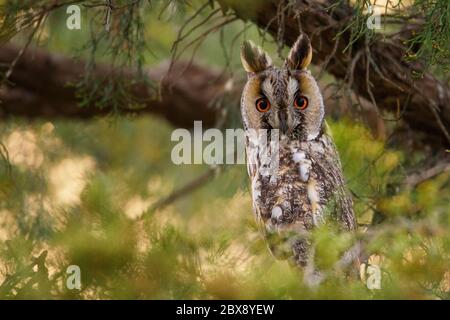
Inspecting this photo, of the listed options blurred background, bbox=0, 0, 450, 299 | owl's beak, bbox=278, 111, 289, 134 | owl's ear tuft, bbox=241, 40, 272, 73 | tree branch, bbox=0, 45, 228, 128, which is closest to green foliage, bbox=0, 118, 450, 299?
blurred background, bbox=0, 0, 450, 299

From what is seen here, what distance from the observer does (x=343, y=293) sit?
1.68m

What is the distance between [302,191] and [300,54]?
18.5 inches

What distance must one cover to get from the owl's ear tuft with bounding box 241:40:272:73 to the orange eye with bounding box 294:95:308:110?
0.16m

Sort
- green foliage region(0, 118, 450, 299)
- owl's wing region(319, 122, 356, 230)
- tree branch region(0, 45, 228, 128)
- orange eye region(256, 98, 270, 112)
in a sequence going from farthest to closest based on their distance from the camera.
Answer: tree branch region(0, 45, 228, 128), orange eye region(256, 98, 270, 112), owl's wing region(319, 122, 356, 230), green foliage region(0, 118, 450, 299)

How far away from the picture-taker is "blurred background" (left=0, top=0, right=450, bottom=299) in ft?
5.58

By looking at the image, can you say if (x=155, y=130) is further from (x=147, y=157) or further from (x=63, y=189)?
(x=63, y=189)

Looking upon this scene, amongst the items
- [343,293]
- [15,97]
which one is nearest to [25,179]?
[15,97]

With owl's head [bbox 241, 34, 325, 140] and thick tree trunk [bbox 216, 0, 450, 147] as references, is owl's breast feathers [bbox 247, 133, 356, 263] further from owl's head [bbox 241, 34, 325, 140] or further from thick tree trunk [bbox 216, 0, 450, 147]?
thick tree trunk [bbox 216, 0, 450, 147]

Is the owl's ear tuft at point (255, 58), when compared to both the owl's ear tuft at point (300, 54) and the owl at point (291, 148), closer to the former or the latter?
the owl at point (291, 148)

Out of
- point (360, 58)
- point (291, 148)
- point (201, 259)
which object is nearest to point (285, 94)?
point (291, 148)

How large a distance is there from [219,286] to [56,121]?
3581 millimetres

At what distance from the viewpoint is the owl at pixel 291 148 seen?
263 centimetres

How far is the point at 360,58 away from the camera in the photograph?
10.3 ft

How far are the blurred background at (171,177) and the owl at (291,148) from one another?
0.10 m
